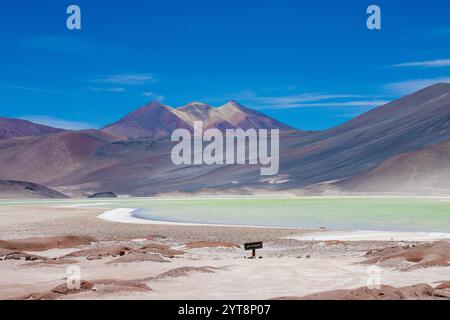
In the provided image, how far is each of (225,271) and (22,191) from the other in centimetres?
11648

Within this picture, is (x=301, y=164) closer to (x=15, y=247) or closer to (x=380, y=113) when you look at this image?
(x=380, y=113)

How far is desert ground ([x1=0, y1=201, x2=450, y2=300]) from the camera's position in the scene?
11.2 m

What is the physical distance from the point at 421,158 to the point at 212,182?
53291mm

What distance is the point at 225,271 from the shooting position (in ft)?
48.0

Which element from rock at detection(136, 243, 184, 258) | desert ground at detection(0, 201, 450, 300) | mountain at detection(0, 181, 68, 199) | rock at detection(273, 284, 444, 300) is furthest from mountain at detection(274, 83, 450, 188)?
rock at detection(273, 284, 444, 300)

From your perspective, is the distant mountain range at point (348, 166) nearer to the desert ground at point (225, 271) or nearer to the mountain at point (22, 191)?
the mountain at point (22, 191)

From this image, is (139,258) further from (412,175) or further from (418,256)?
(412,175)

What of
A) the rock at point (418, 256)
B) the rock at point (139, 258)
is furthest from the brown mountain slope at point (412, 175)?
the rock at point (139, 258)

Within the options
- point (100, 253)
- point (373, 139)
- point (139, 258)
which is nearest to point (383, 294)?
point (139, 258)

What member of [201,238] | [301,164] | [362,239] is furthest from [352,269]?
[301,164]

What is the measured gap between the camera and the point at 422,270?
14344 millimetres

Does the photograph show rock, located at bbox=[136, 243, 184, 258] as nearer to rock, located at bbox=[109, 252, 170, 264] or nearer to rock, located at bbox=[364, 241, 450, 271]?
rock, located at bbox=[109, 252, 170, 264]

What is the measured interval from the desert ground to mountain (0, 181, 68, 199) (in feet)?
337

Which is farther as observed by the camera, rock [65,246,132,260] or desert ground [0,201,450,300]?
rock [65,246,132,260]
